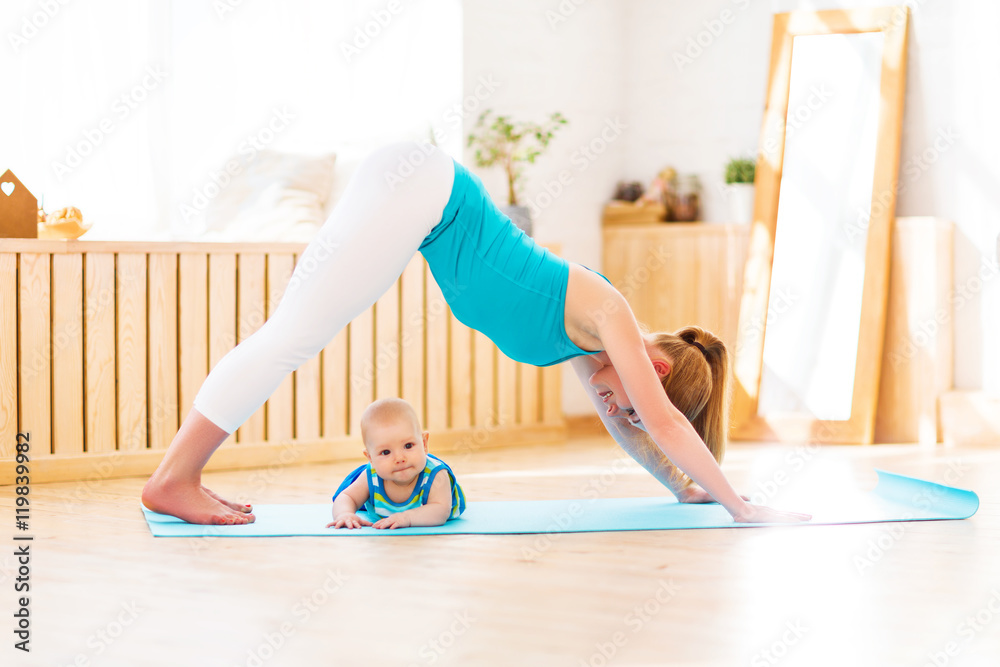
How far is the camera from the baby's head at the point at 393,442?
225 cm

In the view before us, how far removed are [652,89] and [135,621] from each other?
3.69 metres

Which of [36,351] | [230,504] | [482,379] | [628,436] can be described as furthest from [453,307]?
[482,379]

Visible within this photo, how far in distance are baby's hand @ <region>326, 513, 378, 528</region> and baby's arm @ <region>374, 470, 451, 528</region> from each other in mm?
38

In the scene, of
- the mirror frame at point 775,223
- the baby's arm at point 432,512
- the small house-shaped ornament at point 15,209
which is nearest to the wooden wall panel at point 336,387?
the small house-shaped ornament at point 15,209

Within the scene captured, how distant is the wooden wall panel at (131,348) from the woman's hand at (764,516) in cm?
187

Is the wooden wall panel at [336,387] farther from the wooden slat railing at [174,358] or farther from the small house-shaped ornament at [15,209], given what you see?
the small house-shaped ornament at [15,209]

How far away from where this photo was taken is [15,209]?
9.90 feet

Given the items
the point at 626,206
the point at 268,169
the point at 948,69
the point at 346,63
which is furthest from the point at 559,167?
the point at 948,69

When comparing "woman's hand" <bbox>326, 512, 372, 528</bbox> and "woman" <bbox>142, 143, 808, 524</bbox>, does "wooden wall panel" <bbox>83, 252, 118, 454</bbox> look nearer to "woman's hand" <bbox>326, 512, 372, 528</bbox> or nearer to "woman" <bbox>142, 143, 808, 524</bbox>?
"woman" <bbox>142, 143, 808, 524</bbox>

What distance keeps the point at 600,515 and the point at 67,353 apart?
1.67 m

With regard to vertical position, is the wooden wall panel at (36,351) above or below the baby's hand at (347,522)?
above

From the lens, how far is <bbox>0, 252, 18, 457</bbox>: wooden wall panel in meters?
2.95

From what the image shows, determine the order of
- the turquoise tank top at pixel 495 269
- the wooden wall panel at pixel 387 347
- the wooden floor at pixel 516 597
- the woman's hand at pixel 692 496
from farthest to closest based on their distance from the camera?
the wooden wall panel at pixel 387 347, the woman's hand at pixel 692 496, the turquoise tank top at pixel 495 269, the wooden floor at pixel 516 597

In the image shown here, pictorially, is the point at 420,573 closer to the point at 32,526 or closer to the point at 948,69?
the point at 32,526
